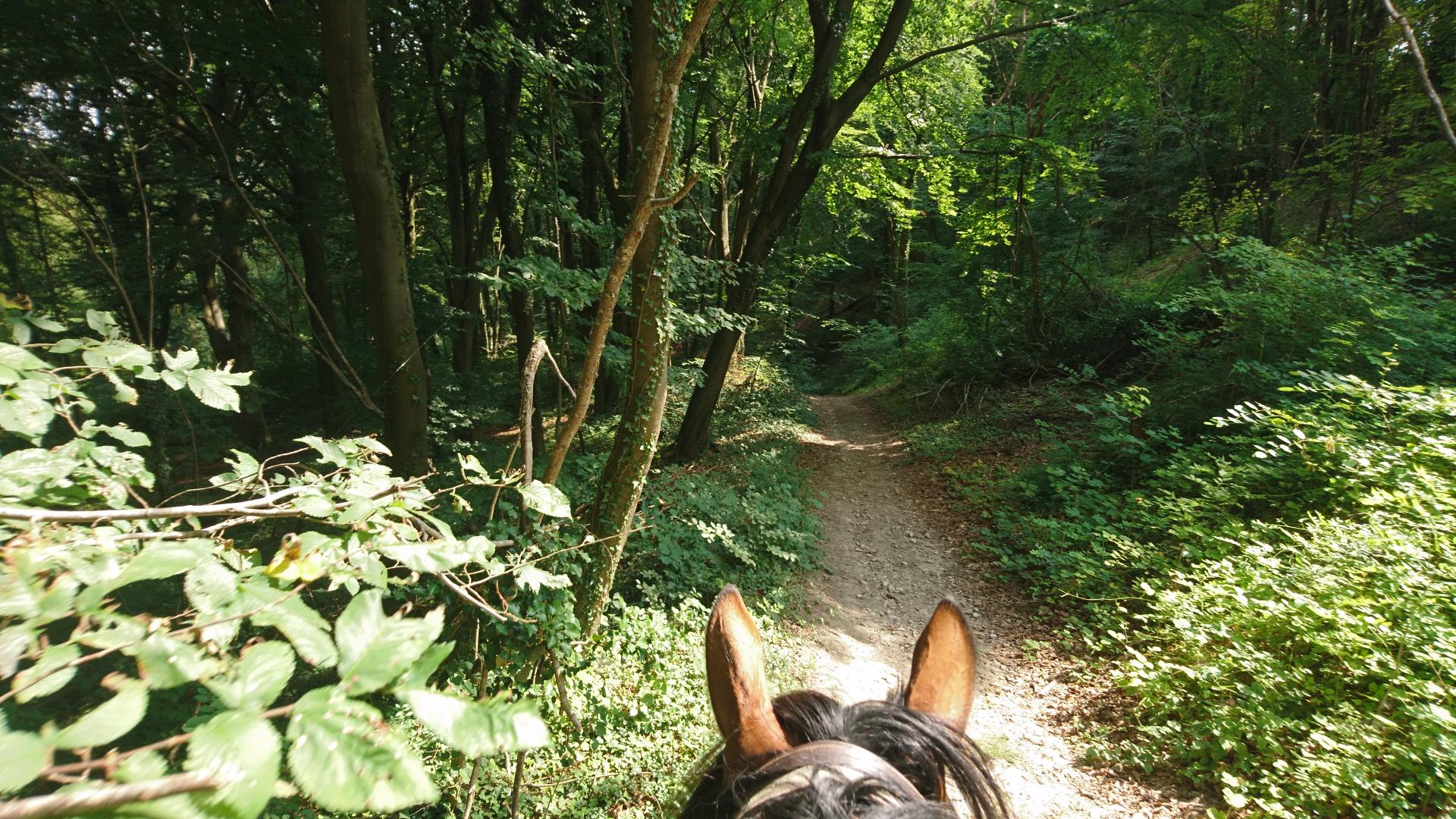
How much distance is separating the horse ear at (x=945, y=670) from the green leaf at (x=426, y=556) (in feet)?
4.02

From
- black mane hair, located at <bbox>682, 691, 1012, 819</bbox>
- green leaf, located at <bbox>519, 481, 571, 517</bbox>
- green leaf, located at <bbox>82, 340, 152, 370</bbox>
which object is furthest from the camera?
green leaf, located at <bbox>519, 481, 571, 517</bbox>

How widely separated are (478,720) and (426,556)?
0.52m

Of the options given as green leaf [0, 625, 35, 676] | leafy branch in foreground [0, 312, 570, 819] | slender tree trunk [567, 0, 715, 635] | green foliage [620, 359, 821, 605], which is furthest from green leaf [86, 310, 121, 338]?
green foliage [620, 359, 821, 605]

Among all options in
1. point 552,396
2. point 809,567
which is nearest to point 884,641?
point 809,567

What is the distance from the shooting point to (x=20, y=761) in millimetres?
491

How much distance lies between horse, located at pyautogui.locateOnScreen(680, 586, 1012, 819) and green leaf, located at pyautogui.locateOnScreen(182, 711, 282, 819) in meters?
0.97

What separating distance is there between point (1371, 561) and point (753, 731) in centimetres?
449

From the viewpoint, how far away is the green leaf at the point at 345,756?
56 centimetres

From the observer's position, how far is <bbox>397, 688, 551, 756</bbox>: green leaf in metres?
0.62

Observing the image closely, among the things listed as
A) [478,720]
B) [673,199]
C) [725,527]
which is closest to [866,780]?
[478,720]

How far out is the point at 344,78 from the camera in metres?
4.18

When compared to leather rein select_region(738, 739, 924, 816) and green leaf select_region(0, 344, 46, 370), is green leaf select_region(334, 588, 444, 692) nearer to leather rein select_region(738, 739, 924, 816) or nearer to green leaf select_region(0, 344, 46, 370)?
leather rein select_region(738, 739, 924, 816)

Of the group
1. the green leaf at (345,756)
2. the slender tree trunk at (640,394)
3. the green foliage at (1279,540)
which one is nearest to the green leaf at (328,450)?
the green leaf at (345,756)

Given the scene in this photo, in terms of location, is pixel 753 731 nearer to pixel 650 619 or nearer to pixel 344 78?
pixel 650 619
